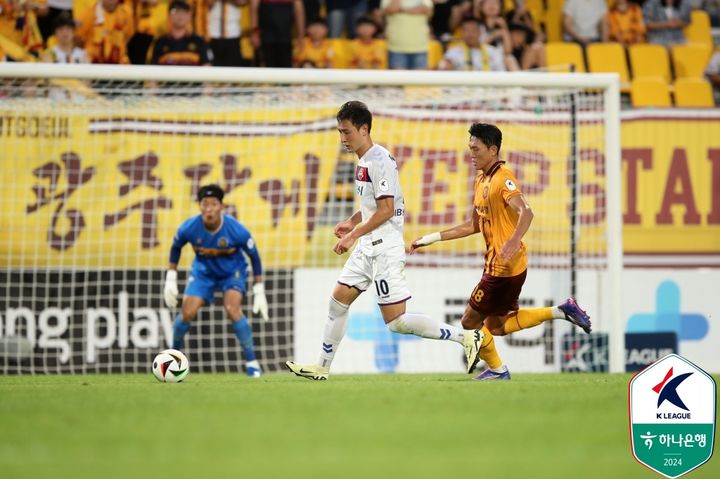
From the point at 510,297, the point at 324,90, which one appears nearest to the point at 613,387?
the point at 510,297

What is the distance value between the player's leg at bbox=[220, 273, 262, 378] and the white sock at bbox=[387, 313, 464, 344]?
2980 millimetres

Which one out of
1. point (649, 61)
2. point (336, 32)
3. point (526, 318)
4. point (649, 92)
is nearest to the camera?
point (526, 318)

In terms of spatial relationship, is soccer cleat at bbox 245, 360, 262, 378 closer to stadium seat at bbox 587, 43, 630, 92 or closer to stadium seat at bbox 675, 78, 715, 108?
stadium seat at bbox 587, 43, 630, 92

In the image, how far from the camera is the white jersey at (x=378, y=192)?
30.1 ft

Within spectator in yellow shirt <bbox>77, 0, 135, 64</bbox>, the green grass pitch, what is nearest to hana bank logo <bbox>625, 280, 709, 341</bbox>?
the green grass pitch

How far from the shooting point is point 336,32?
17359 millimetres

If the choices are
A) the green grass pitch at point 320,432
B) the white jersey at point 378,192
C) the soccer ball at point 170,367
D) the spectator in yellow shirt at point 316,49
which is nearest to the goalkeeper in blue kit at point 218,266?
the soccer ball at point 170,367

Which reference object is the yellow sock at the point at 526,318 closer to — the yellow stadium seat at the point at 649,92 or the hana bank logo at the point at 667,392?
the hana bank logo at the point at 667,392

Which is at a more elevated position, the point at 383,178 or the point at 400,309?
the point at 383,178

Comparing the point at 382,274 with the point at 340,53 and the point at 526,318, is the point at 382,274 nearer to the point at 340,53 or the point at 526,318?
the point at 526,318

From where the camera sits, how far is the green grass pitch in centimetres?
516

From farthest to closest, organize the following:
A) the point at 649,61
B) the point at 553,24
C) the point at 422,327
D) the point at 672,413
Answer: the point at 553,24 → the point at 649,61 → the point at 422,327 → the point at 672,413

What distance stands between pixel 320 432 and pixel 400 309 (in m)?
3.22

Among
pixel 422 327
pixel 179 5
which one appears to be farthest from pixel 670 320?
pixel 179 5
